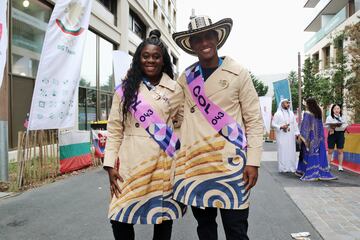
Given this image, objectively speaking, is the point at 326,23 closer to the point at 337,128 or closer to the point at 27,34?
the point at 337,128

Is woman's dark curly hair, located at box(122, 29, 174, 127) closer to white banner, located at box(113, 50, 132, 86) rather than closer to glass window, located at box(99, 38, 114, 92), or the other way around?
white banner, located at box(113, 50, 132, 86)

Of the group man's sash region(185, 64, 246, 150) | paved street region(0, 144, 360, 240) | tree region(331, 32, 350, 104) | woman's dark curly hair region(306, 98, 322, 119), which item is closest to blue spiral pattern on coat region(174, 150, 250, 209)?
man's sash region(185, 64, 246, 150)

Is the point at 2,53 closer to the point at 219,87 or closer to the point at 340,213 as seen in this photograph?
the point at 219,87

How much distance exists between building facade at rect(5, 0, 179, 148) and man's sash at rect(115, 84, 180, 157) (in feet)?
11.4

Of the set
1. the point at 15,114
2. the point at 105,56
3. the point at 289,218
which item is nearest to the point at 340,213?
the point at 289,218

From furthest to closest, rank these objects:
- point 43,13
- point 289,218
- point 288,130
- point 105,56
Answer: point 105,56, point 43,13, point 288,130, point 289,218

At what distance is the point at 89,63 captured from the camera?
16859 mm

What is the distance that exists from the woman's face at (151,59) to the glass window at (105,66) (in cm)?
1597

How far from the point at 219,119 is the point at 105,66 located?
57.6 feet

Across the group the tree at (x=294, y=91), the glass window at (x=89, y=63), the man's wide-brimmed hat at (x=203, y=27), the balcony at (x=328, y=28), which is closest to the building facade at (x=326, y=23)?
the balcony at (x=328, y=28)

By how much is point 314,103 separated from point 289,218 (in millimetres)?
3883

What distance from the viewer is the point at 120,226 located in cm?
249

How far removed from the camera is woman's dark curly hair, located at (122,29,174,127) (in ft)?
8.21

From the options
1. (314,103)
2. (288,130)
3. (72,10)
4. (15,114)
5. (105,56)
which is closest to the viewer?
(72,10)
